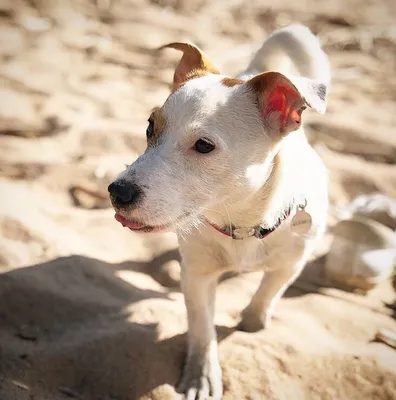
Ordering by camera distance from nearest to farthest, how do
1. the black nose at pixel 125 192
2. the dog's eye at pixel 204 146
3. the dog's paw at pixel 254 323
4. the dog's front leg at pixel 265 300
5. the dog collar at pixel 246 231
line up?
the black nose at pixel 125 192 → the dog's eye at pixel 204 146 → the dog collar at pixel 246 231 → the dog's front leg at pixel 265 300 → the dog's paw at pixel 254 323

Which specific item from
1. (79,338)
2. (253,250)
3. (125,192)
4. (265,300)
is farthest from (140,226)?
(265,300)

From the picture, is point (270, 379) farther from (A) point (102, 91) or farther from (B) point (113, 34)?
(B) point (113, 34)

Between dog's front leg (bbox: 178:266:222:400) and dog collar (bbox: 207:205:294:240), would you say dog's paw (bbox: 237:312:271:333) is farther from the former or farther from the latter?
dog collar (bbox: 207:205:294:240)

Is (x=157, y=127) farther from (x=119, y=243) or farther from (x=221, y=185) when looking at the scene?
(x=119, y=243)

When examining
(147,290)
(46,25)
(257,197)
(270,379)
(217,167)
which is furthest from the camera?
(46,25)

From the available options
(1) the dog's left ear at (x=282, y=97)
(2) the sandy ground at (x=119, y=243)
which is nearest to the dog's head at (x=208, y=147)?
(1) the dog's left ear at (x=282, y=97)

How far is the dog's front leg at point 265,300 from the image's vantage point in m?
2.48

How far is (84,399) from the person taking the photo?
6.93 ft

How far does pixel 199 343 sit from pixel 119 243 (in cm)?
114

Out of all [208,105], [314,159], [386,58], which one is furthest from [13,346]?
[386,58]

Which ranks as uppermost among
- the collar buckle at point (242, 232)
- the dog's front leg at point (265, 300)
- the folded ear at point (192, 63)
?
the folded ear at point (192, 63)

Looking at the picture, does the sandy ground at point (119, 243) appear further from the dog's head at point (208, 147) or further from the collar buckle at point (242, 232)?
the dog's head at point (208, 147)

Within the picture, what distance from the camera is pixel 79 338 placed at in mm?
2352

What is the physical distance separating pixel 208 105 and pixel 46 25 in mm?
4767
